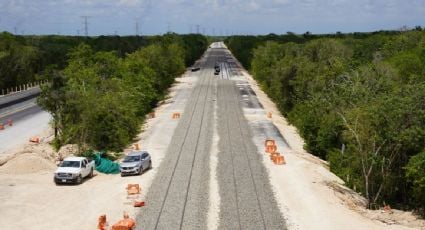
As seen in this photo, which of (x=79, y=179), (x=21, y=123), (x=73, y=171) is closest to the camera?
(x=73, y=171)

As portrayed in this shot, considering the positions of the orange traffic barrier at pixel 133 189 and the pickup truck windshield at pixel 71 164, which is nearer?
the orange traffic barrier at pixel 133 189

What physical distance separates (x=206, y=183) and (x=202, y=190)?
5.64 feet

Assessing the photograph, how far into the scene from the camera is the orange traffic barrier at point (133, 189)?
33781 millimetres

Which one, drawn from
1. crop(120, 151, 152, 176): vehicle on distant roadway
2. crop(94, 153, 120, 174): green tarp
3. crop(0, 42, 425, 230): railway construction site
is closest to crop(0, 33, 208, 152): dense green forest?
crop(0, 42, 425, 230): railway construction site

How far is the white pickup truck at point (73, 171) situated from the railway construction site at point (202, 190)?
0.68 metres

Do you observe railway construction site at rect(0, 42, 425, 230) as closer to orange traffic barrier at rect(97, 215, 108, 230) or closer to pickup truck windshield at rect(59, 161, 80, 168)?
orange traffic barrier at rect(97, 215, 108, 230)

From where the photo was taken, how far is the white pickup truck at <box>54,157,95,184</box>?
3647 cm

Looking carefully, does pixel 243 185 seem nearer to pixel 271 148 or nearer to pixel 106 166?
pixel 106 166

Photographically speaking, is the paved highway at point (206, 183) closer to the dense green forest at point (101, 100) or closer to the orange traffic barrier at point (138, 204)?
the orange traffic barrier at point (138, 204)

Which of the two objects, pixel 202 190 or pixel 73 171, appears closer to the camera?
pixel 202 190

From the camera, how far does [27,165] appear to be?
40844 millimetres

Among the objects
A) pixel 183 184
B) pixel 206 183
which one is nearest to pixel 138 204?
pixel 183 184

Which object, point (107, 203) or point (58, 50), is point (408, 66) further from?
point (58, 50)

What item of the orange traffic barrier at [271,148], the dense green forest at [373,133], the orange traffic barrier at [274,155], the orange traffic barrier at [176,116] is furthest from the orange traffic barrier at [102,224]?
the orange traffic barrier at [176,116]
